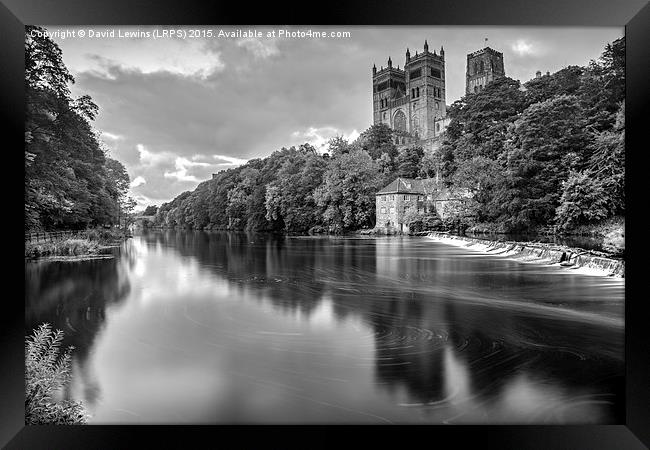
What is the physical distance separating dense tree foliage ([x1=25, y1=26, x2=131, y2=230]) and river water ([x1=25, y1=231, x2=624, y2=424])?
0.59 metres

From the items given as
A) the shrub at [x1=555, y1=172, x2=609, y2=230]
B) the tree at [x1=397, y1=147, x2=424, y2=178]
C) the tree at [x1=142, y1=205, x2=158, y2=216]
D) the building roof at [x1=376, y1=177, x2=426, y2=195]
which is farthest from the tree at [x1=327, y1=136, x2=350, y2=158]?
the tree at [x1=397, y1=147, x2=424, y2=178]

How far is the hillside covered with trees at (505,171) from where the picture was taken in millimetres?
3637

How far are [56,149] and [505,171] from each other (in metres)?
6.54

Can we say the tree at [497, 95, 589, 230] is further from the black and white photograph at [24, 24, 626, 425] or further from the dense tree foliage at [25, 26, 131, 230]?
the dense tree foliage at [25, 26, 131, 230]

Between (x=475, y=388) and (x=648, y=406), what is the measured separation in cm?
108

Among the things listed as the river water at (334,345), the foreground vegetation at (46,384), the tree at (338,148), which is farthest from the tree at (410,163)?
the foreground vegetation at (46,384)

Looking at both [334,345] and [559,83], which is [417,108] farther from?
[334,345]

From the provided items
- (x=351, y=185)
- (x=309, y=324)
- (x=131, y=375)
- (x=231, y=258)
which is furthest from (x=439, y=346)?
(x=351, y=185)

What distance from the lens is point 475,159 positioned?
9305 millimetres

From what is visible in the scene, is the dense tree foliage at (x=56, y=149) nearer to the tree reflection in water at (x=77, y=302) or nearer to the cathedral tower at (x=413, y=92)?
the tree reflection in water at (x=77, y=302)
